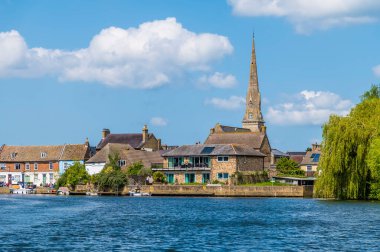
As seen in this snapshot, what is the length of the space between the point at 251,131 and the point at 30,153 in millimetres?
43362

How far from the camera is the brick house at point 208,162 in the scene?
11175cm

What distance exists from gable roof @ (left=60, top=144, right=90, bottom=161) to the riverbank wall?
28.2 metres

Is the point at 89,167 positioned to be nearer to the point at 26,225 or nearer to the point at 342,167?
the point at 342,167

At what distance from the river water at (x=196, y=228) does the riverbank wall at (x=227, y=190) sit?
872 inches

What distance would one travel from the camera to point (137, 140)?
5797 inches

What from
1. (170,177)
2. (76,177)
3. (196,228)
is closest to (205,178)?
(170,177)

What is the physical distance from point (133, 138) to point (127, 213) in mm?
79792

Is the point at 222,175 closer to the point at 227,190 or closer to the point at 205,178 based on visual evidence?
the point at 205,178

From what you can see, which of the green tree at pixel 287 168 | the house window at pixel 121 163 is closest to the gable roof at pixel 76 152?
the house window at pixel 121 163

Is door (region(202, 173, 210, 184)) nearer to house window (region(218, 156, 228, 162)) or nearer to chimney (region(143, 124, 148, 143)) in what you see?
house window (region(218, 156, 228, 162))

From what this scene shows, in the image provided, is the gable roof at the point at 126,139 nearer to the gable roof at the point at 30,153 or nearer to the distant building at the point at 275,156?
the gable roof at the point at 30,153

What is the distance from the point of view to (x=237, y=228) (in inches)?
2093

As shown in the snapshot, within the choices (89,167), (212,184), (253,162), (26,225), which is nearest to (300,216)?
(26,225)

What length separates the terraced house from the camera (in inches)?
5468
